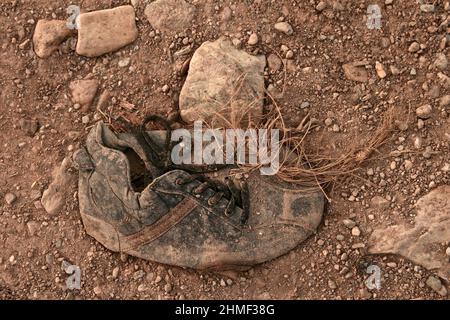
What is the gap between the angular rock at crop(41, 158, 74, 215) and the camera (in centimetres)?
339

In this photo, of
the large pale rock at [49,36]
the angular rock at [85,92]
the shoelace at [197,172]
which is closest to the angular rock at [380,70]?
the shoelace at [197,172]

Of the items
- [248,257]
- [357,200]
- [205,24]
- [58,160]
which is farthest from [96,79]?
[357,200]

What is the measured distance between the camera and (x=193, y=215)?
10.5 ft

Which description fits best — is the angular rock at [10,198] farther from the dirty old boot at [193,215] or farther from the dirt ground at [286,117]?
the dirty old boot at [193,215]

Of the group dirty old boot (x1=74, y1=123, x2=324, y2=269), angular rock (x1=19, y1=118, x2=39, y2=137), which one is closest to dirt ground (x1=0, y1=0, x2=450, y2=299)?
angular rock (x1=19, y1=118, x2=39, y2=137)

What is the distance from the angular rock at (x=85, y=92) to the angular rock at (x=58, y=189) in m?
0.39

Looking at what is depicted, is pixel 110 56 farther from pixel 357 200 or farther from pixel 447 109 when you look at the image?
pixel 447 109

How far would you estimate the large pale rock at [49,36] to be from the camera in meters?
3.46

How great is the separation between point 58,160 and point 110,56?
763mm

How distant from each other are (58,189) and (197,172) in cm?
92

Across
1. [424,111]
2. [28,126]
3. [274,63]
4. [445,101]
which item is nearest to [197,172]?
[274,63]

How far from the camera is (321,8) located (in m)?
3.32

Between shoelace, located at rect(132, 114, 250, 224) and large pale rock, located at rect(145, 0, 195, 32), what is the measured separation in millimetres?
616

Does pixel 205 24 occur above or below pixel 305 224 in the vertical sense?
above
